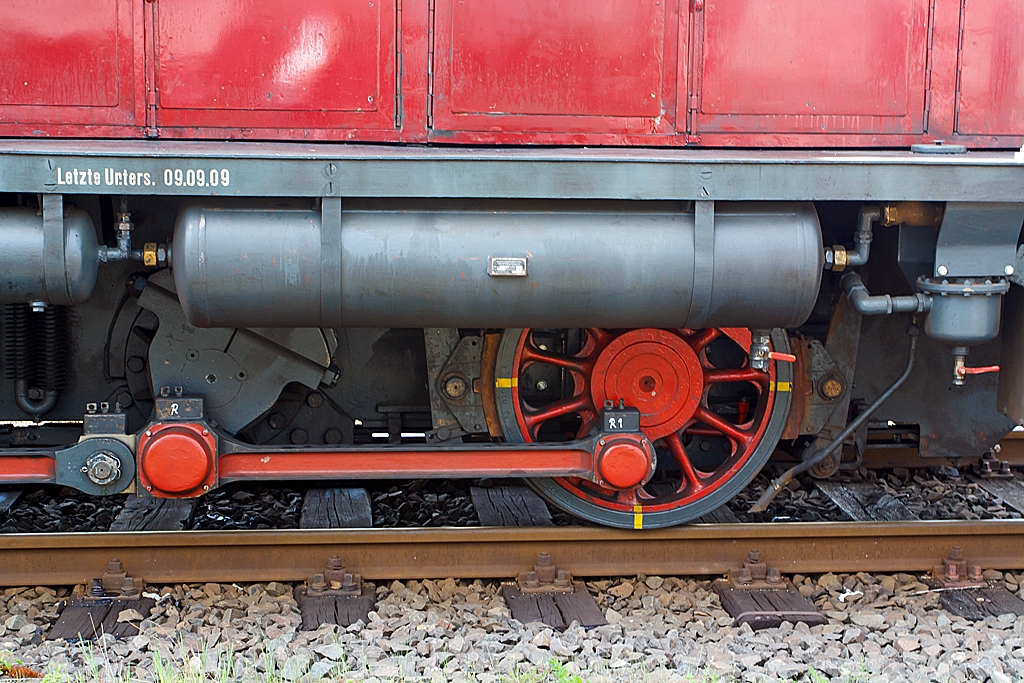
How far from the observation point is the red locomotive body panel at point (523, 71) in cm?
393

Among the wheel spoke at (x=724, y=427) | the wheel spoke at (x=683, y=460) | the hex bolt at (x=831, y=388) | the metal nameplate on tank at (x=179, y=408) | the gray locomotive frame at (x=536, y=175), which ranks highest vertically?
the gray locomotive frame at (x=536, y=175)

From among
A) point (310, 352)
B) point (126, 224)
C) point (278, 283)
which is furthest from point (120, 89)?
point (310, 352)

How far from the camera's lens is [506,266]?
3.80 m

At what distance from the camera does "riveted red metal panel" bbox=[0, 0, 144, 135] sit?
3879 millimetres

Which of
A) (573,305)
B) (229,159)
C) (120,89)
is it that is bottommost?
(573,305)

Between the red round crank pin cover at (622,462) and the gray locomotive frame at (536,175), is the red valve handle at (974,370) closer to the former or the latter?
the gray locomotive frame at (536,175)

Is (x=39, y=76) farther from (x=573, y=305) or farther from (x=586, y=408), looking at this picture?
(x=586, y=408)

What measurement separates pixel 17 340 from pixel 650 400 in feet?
9.40

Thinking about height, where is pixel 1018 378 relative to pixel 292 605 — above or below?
above

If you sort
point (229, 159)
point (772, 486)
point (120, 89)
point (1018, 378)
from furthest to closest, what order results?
point (772, 486), point (1018, 378), point (120, 89), point (229, 159)

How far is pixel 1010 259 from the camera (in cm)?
407

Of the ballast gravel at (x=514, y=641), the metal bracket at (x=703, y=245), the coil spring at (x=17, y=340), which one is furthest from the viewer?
the coil spring at (x=17, y=340)

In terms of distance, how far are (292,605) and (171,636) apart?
51cm

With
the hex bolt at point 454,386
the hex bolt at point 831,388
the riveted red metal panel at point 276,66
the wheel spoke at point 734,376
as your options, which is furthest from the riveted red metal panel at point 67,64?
the hex bolt at point 831,388
